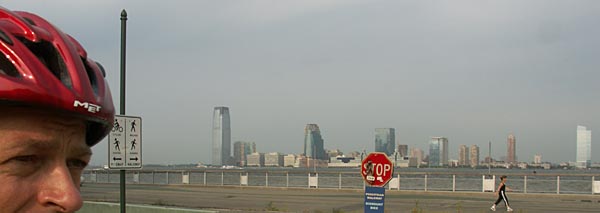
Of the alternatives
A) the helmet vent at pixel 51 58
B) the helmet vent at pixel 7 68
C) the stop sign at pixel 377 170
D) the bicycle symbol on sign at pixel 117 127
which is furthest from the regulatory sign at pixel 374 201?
the helmet vent at pixel 7 68

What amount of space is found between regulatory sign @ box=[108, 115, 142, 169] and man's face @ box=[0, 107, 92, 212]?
687 centimetres

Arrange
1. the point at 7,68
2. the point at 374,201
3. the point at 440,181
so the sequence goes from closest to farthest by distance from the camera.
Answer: the point at 7,68 → the point at 374,201 → the point at 440,181

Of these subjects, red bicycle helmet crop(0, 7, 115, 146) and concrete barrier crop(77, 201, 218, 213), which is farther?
concrete barrier crop(77, 201, 218, 213)

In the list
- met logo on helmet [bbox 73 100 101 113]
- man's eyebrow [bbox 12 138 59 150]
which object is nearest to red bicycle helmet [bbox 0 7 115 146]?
met logo on helmet [bbox 73 100 101 113]

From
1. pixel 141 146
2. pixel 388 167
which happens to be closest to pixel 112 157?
pixel 141 146

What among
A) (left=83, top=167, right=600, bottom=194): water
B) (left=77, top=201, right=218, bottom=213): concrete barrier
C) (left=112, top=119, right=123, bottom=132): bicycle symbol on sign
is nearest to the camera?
(left=112, top=119, right=123, bottom=132): bicycle symbol on sign

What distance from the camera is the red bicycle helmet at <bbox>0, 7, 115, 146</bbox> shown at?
5.73 ft

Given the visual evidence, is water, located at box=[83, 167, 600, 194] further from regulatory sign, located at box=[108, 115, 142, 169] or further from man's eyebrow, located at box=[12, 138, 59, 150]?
man's eyebrow, located at box=[12, 138, 59, 150]

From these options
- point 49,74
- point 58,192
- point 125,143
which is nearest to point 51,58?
point 49,74

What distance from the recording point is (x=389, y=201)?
81.8ft

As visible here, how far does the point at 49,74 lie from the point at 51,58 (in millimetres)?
152

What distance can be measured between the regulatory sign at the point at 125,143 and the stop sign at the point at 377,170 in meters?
3.54

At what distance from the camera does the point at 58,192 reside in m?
1.85

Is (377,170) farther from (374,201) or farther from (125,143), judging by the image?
(125,143)
